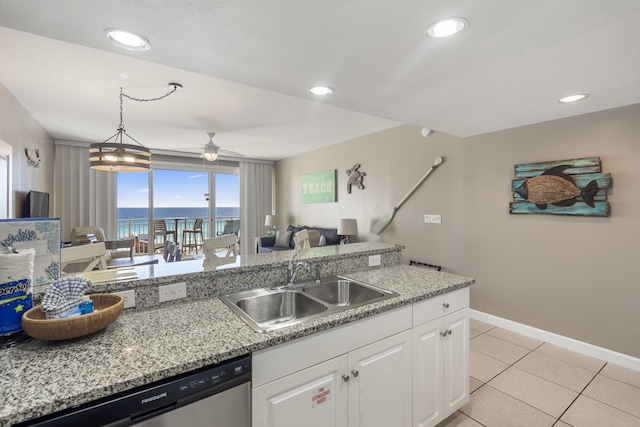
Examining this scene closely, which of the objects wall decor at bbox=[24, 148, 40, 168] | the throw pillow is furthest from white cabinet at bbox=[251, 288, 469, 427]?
wall decor at bbox=[24, 148, 40, 168]

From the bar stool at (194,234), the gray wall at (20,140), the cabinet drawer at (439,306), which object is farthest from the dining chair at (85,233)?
the cabinet drawer at (439,306)

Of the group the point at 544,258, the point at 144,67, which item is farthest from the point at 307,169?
the point at 544,258

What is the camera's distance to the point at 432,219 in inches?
150

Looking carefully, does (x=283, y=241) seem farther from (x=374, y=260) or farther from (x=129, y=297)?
(x=129, y=297)

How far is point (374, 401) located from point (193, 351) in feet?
3.09

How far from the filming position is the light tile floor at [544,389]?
187 cm

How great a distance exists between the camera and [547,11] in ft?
4.10

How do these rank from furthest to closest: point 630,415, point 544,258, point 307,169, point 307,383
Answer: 1. point 307,169
2. point 544,258
3. point 630,415
4. point 307,383

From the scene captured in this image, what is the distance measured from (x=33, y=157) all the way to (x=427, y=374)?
17.3 feet

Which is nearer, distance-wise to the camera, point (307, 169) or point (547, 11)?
point (547, 11)

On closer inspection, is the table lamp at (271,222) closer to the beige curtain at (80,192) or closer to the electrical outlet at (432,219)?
the beige curtain at (80,192)

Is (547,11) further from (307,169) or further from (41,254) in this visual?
(307,169)

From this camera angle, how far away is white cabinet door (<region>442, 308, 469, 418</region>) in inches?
68.6

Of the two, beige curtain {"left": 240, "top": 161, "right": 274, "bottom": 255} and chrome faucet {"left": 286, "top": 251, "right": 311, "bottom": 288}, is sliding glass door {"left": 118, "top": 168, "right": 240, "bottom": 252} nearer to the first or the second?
beige curtain {"left": 240, "top": 161, "right": 274, "bottom": 255}
